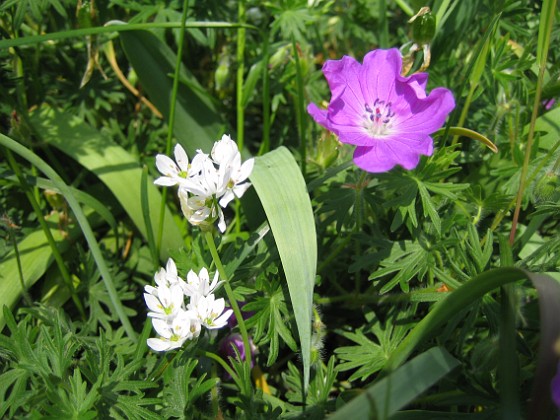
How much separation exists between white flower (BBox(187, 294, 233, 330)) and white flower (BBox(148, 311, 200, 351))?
2 centimetres

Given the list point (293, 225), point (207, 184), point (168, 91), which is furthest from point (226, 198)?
point (168, 91)

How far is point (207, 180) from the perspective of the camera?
1170 millimetres

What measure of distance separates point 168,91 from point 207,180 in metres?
0.69

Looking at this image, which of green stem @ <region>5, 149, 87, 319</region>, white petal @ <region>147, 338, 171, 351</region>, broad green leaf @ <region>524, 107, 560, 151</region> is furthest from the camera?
broad green leaf @ <region>524, 107, 560, 151</region>

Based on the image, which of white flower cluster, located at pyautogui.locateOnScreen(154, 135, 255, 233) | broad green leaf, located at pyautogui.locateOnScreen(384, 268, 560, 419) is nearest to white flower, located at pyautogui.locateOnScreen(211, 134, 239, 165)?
white flower cluster, located at pyautogui.locateOnScreen(154, 135, 255, 233)

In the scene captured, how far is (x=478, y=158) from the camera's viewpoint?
1711 mm

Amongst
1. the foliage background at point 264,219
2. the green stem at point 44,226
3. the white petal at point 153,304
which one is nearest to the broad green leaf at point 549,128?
the foliage background at point 264,219

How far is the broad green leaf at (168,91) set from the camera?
1.73 metres

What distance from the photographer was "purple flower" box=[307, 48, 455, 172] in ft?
4.09

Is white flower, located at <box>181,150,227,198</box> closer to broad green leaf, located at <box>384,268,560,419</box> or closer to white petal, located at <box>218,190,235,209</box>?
white petal, located at <box>218,190,235,209</box>

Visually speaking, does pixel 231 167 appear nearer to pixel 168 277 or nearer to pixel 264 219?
pixel 168 277

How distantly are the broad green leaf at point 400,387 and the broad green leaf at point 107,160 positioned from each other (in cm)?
87

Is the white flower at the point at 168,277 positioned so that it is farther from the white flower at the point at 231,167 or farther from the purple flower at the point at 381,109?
the purple flower at the point at 381,109

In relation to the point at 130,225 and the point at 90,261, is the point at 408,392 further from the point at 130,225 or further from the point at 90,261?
the point at 130,225
